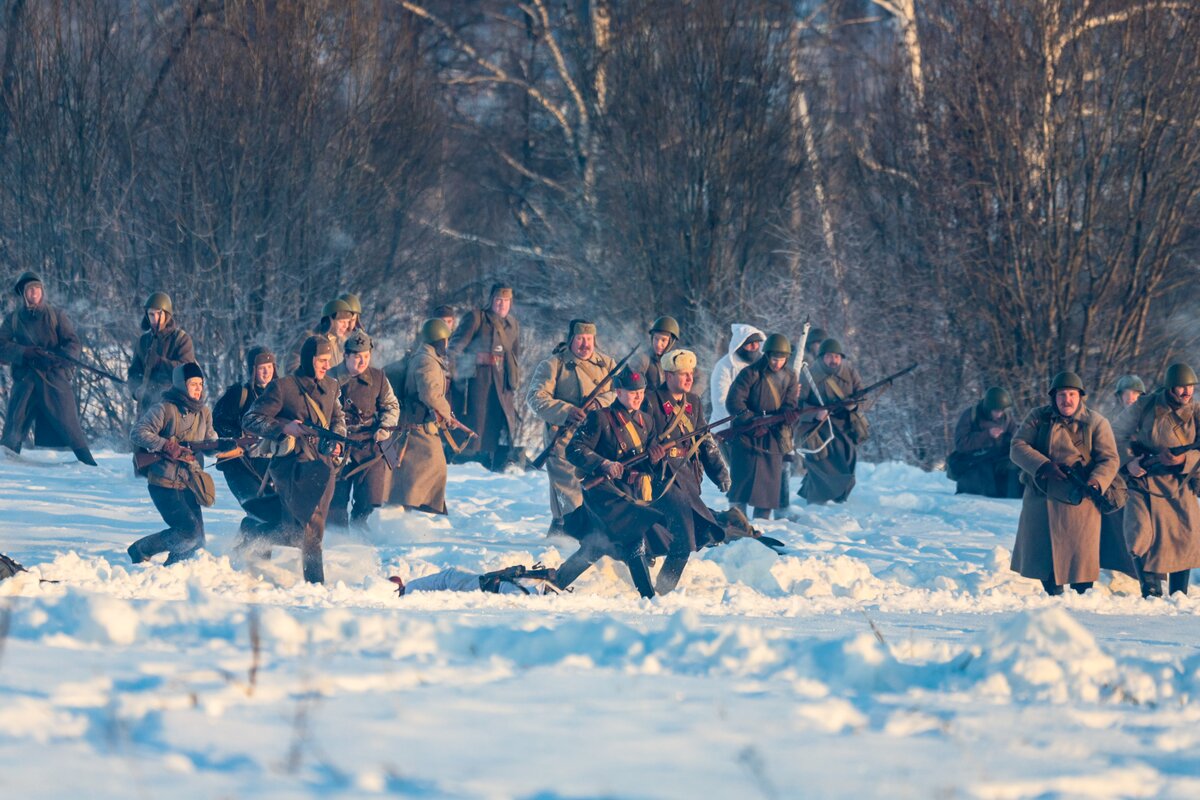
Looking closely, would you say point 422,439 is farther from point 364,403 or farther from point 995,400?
point 995,400

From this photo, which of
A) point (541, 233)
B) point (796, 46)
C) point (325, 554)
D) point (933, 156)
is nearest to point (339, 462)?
point (325, 554)

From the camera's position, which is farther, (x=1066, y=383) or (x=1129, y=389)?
(x=1129, y=389)

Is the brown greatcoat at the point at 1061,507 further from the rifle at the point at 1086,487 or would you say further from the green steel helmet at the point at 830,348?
the green steel helmet at the point at 830,348

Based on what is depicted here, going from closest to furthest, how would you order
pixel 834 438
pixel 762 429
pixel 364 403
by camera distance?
pixel 364 403
pixel 762 429
pixel 834 438

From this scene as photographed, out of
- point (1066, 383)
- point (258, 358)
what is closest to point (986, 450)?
point (1066, 383)

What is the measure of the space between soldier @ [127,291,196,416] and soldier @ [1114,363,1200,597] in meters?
7.17

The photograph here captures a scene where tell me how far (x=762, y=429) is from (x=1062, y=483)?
3483 mm

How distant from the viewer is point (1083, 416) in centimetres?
942

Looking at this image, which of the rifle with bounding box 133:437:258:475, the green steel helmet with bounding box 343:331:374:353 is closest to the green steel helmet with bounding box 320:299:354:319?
the green steel helmet with bounding box 343:331:374:353

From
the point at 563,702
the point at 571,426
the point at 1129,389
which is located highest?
the point at 1129,389

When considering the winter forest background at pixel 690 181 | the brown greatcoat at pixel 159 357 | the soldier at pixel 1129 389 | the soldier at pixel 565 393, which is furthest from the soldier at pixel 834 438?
the brown greatcoat at pixel 159 357

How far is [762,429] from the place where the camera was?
12.7 metres

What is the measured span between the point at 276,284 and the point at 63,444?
17.8ft

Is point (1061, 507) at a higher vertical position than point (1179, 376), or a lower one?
lower
